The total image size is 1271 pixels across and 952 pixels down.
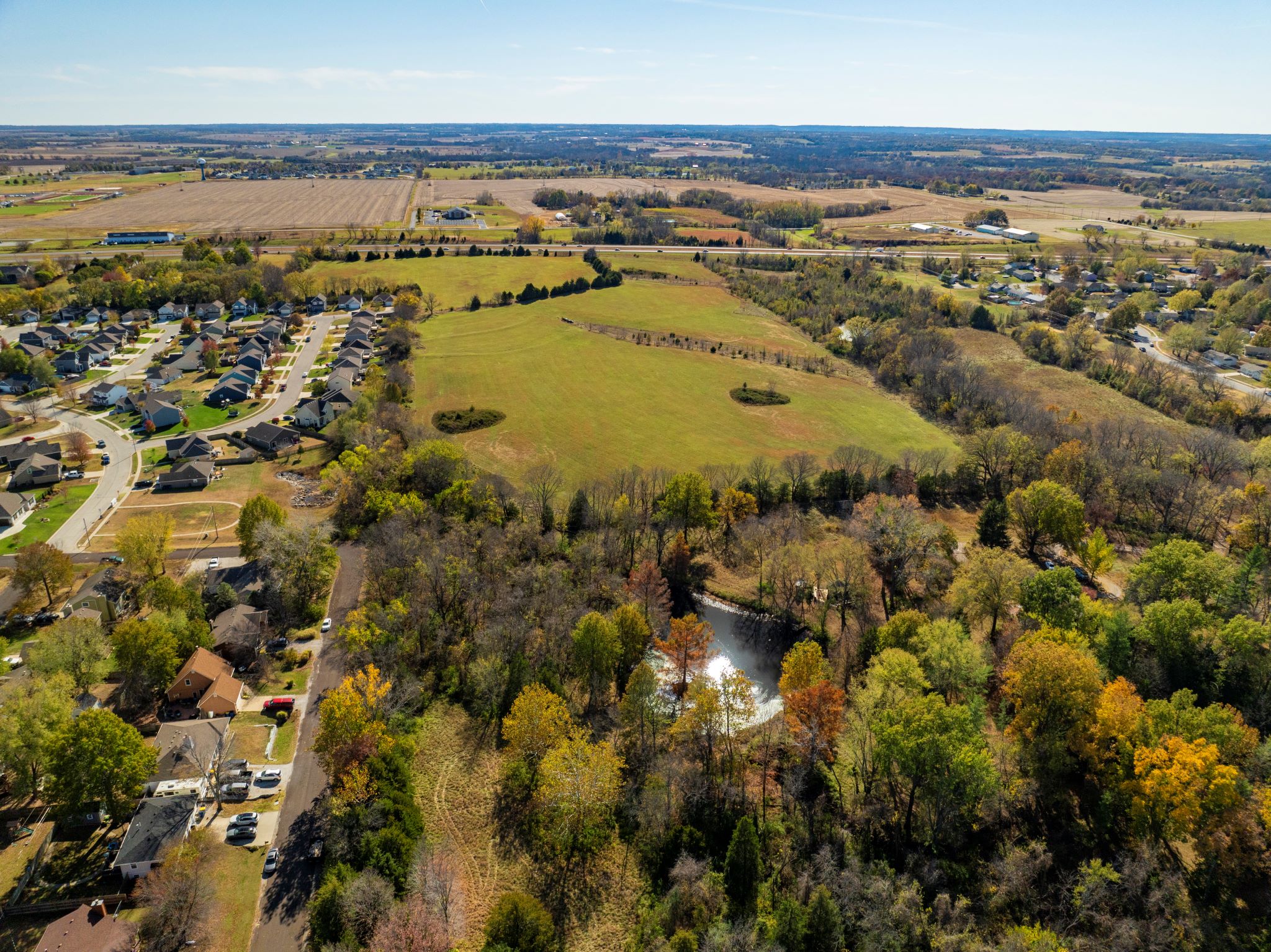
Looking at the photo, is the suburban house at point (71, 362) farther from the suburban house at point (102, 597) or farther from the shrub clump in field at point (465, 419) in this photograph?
the suburban house at point (102, 597)

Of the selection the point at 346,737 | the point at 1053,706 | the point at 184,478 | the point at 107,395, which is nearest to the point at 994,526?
the point at 1053,706

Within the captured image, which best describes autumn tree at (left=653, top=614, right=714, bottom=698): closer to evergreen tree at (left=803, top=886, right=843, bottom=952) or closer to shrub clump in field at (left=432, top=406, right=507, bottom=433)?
evergreen tree at (left=803, top=886, right=843, bottom=952)

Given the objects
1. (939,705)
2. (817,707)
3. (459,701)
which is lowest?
(459,701)

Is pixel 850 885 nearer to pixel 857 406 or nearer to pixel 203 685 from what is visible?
pixel 203 685

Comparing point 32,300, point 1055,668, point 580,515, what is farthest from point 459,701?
point 32,300

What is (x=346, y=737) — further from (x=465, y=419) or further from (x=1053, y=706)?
(x=465, y=419)

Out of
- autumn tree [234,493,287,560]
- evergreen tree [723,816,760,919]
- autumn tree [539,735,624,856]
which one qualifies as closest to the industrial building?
autumn tree [234,493,287,560]

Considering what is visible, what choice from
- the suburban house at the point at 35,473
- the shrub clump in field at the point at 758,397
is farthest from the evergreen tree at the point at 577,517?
the suburban house at the point at 35,473
